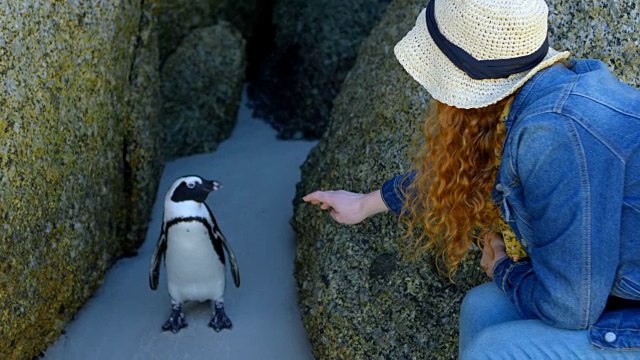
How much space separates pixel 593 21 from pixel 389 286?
2.93ft

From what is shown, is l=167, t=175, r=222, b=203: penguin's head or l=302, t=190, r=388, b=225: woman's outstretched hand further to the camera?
l=167, t=175, r=222, b=203: penguin's head

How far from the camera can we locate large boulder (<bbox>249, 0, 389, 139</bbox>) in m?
3.53

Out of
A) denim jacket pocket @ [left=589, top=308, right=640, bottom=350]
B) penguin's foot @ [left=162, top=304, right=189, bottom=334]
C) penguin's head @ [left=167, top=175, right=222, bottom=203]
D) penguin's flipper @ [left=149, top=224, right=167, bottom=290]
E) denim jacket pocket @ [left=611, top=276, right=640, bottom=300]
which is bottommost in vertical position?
penguin's foot @ [left=162, top=304, right=189, bottom=334]

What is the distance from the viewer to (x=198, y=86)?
11.1 ft

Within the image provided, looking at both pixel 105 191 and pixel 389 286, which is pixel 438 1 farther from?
pixel 105 191

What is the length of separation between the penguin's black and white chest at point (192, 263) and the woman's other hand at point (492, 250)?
3.57 ft

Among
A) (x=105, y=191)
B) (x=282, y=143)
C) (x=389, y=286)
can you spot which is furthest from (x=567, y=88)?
(x=282, y=143)

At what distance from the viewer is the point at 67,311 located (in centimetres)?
235

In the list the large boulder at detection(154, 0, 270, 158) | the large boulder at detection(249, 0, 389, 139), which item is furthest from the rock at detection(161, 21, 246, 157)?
the large boulder at detection(249, 0, 389, 139)

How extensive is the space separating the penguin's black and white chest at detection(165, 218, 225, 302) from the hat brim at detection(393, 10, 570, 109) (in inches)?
47.8

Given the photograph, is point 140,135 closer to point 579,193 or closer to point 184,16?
point 184,16

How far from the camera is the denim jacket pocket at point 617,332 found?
1.23 m

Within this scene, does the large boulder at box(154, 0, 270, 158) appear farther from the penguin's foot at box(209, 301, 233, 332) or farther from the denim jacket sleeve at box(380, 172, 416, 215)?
the denim jacket sleeve at box(380, 172, 416, 215)

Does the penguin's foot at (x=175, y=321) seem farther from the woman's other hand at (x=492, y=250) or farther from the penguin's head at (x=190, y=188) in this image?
the woman's other hand at (x=492, y=250)
